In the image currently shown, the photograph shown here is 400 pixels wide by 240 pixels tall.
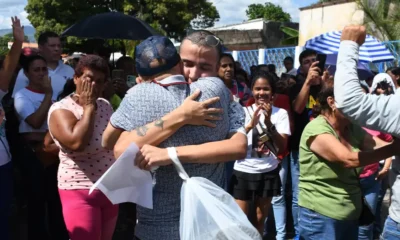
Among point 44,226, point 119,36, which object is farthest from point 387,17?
point 44,226

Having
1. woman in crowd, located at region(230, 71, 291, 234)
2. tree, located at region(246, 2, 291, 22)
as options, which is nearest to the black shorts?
woman in crowd, located at region(230, 71, 291, 234)

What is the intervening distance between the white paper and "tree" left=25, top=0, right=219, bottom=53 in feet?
75.0

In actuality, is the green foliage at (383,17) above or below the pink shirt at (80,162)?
above

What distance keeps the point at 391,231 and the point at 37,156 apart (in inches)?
109

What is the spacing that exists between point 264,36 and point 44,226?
30.1 m

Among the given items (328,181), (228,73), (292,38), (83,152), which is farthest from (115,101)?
(292,38)

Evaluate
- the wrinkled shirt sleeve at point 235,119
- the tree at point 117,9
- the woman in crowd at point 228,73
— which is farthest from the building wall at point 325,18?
the wrinkled shirt sleeve at point 235,119

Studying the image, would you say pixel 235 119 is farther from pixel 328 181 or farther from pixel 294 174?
pixel 294 174

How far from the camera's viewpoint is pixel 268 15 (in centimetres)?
7156

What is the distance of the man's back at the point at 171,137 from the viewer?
201 centimetres

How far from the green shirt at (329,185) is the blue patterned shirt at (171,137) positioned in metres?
1.14

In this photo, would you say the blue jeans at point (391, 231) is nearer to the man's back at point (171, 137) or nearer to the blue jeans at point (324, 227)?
the blue jeans at point (324, 227)

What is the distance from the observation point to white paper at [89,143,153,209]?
6.41 feet

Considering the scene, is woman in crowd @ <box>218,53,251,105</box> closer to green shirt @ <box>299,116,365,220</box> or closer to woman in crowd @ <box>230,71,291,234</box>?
woman in crowd @ <box>230,71,291,234</box>
